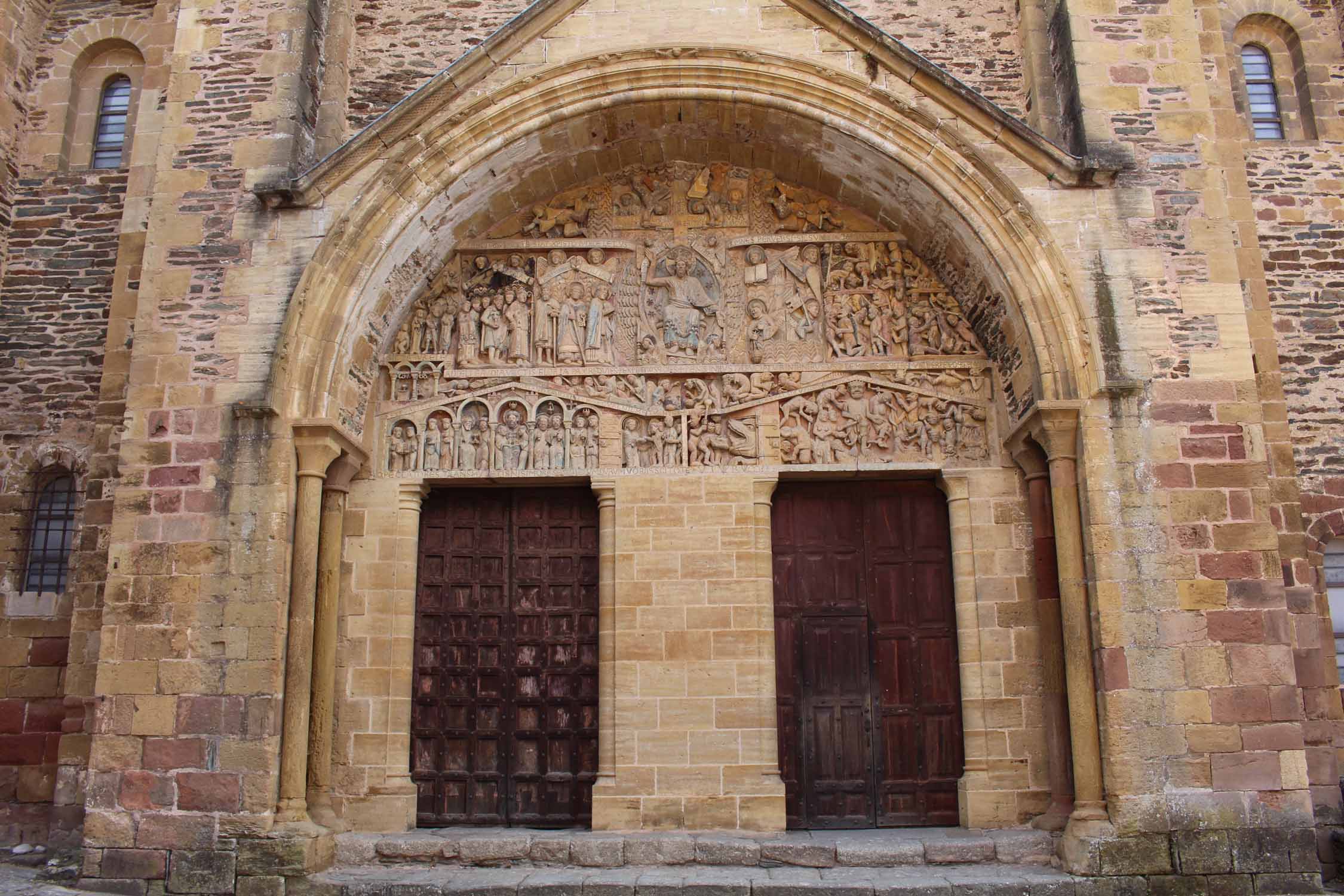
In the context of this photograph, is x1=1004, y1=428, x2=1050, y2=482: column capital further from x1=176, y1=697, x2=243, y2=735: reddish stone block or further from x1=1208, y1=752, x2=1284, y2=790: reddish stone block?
x1=176, y1=697, x2=243, y2=735: reddish stone block

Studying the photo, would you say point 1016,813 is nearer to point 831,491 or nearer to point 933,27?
point 831,491

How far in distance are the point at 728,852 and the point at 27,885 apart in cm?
477

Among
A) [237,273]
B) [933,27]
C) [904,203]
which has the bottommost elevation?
[237,273]

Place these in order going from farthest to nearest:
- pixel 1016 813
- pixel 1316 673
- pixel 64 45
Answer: pixel 64 45
pixel 1316 673
pixel 1016 813

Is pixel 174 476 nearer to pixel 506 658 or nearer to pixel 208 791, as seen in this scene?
pixel 208 791

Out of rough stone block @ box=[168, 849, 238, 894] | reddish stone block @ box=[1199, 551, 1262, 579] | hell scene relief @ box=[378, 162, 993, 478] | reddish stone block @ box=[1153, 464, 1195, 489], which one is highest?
hell scene relief @ box=[378, 162, 993, 478]

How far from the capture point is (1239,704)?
7.08 m

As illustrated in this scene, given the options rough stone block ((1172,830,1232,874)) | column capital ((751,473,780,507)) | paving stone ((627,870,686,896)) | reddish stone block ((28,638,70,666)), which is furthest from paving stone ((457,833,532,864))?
rough stone block ((1172,830,1232,874))

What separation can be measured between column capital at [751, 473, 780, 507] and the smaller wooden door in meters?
1.02

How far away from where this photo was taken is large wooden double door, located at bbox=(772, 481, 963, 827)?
8.28 m

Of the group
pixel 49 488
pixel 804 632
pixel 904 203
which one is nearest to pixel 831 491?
pixel 804 632

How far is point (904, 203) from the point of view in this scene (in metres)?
8.74

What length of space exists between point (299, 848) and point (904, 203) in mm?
6595

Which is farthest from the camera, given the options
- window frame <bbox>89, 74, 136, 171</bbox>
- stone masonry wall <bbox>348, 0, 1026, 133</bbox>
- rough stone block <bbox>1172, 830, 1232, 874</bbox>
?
window frame <bbox>89, 74, 136, 171</bbox>
